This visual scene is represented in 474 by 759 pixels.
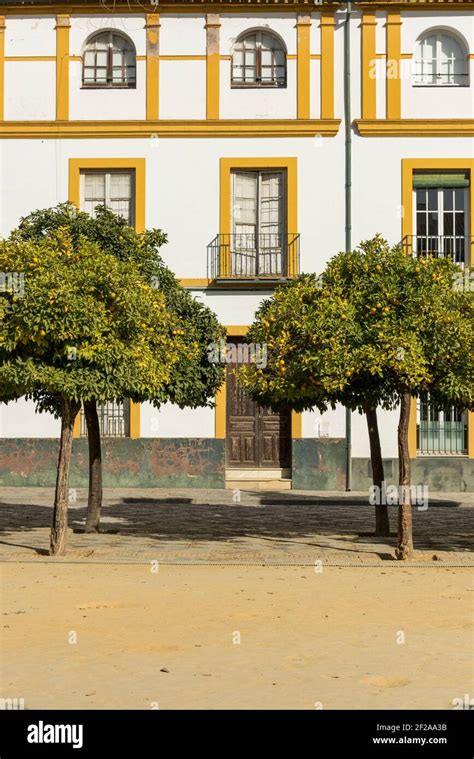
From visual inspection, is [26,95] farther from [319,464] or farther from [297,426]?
[319,464]

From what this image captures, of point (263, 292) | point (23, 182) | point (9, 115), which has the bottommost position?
point (263, 292)

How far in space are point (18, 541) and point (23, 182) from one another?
10.9m

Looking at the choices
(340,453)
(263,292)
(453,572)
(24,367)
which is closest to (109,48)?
(263,292)

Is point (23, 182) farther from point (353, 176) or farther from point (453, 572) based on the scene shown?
point (453, 572)

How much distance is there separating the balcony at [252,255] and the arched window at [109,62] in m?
4.06

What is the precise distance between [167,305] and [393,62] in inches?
411

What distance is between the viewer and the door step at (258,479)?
76.7ft

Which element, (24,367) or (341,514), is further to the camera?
(341,514)

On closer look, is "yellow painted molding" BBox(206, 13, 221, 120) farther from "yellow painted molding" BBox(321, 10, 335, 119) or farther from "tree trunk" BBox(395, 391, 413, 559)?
"tree trunk" BBox(395, 391, 413, 559)

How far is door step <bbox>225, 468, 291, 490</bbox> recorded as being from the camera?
921 inches

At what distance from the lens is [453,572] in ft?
42.0

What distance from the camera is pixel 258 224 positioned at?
23.8m
